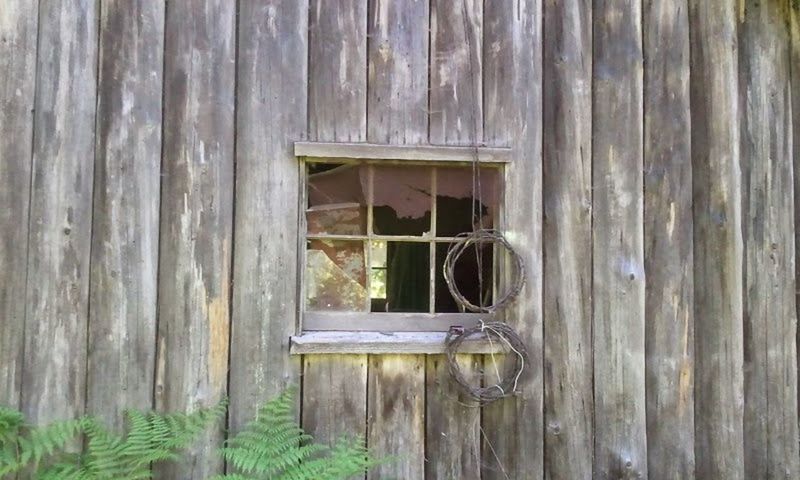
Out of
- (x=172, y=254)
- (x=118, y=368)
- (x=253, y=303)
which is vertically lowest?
(x=118, y=368)

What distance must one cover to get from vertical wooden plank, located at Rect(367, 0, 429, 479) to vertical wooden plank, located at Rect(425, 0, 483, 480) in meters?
0.04

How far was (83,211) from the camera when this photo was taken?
2.48m

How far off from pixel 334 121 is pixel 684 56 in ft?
5.02

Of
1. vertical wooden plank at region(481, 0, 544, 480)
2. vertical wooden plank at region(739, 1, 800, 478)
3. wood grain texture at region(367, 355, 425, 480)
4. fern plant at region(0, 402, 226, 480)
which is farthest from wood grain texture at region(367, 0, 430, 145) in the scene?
vertical wooden plank at region(739, 1, 800, 478)

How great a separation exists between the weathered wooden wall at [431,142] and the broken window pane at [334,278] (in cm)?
14

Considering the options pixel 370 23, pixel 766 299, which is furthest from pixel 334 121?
pixel 766 299

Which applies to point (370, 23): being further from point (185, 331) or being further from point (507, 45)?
point (185, 331)

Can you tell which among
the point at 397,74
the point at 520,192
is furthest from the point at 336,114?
the point at 520,192

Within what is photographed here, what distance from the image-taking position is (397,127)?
104 inches

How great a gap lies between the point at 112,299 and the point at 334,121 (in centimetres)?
112

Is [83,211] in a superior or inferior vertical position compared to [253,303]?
superior

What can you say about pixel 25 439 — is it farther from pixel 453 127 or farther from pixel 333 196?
pixel 453 127

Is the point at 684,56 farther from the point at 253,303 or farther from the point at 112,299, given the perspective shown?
the point at 112,299

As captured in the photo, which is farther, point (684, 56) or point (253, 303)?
point (684, 56)
